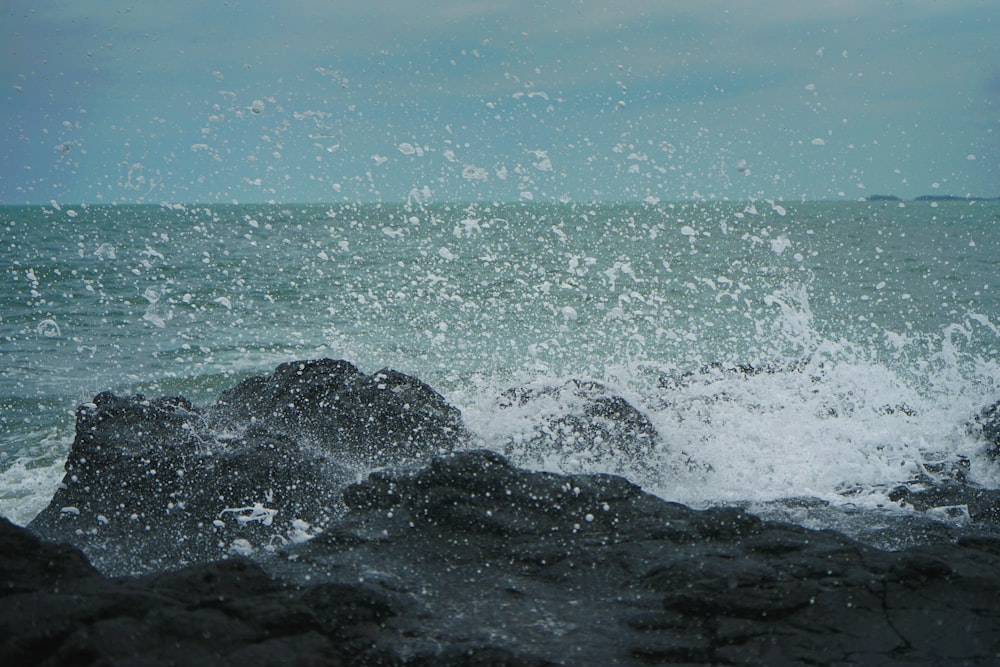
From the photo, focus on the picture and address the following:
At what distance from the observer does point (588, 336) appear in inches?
626

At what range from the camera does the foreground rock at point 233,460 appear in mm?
5003

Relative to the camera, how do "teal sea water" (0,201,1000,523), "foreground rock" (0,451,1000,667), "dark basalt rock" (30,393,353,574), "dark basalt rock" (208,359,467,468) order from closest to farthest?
"foreground rock" (0,451,1000,667), "dark basalt rock" (30,393,353,574), "dark basalt rock" (208,359,467,468), "teal sea water" (0,201,1000,523)

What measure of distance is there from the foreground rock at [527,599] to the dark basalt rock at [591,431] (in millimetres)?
2387

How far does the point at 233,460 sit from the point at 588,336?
10842 millimetres

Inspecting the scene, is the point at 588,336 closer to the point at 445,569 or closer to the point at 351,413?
the point at 351,413

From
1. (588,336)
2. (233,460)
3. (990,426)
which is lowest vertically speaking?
(588,336)

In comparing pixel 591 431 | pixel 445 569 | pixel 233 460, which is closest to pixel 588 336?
pixel 591 431

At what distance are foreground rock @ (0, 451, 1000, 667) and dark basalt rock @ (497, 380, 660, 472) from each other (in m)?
2.39

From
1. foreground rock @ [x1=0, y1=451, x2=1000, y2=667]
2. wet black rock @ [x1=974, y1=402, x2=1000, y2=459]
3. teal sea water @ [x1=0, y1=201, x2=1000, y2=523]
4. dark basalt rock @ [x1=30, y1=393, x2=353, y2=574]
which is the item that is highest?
foreground rock @ [x1=0, y1=451, x2=1000, y2=667]

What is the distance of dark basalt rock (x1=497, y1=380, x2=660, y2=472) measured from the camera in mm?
6738

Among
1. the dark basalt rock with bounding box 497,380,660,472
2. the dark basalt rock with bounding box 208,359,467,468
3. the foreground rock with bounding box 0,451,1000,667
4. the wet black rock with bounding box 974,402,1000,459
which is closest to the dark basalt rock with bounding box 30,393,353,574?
the dark basalt rock with bounding box 208,359,467,468

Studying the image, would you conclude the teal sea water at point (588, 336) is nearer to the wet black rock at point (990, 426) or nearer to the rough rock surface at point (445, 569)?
the wet black rock at point (990, 426)

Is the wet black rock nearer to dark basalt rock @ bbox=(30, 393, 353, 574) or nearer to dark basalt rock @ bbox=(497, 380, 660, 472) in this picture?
dark basalt rock @ bbox=(497, 380, 660, 472)

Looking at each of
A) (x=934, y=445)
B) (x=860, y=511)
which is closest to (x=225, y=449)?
(x=860, y=511)
